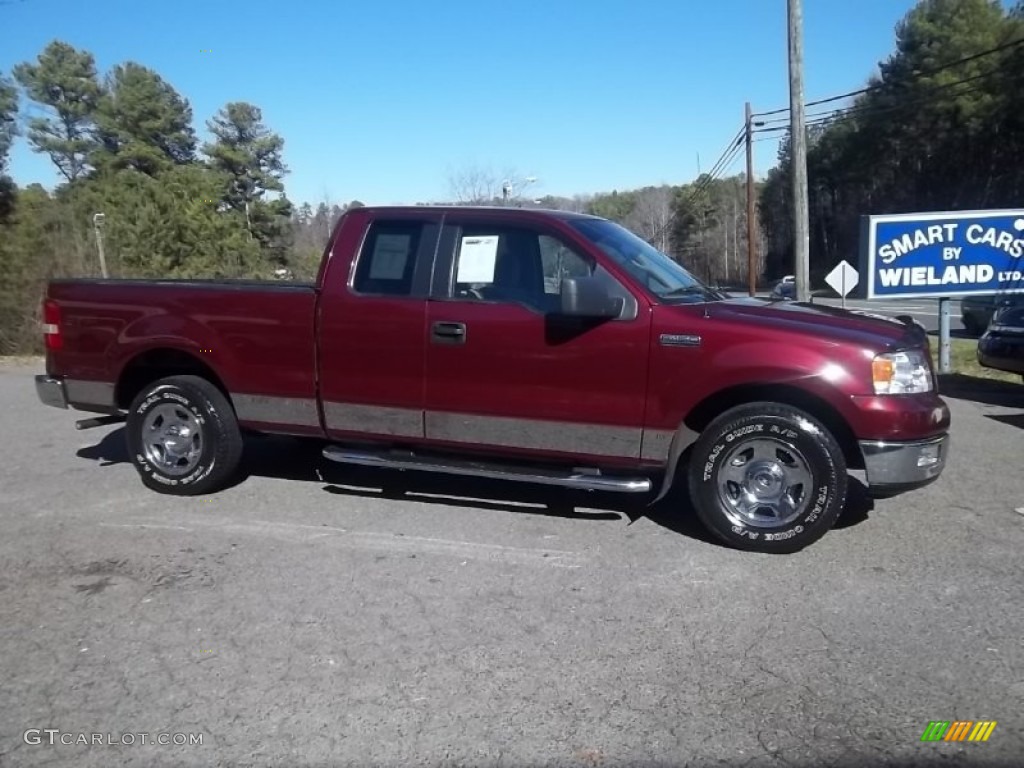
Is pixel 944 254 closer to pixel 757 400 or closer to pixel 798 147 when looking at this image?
pixel 798 147

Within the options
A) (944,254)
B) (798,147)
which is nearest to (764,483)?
(944,254)

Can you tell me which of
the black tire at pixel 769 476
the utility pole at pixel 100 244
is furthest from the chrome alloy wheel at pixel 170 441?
the utility pole at pixel 100 244

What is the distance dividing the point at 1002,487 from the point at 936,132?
5167cm

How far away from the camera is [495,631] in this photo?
385 centimetres

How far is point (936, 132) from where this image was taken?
50.1 m

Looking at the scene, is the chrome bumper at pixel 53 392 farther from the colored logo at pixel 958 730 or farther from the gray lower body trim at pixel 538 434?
the colored logo at pixel 958 730

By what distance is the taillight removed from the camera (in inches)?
242

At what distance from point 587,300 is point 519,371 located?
67cm

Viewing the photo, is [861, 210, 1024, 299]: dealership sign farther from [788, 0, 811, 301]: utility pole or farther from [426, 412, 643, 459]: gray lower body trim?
[426, 412, 643, 459]: gray lower body trim

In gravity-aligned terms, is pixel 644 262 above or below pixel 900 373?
above

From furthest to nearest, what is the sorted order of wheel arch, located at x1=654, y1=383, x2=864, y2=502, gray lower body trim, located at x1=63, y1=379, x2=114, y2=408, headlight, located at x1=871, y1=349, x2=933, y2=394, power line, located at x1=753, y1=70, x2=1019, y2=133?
power line, located at x1=753, y1=70, x2=1019, y2=133, gray lower body trim, located at x1=63, y1=379, x2=114, y2=408, wheel arch, located at x1=654, y1=383, x2=864, y2=502, headlight, located at x1=871, y1=349, x2=933, y2=394

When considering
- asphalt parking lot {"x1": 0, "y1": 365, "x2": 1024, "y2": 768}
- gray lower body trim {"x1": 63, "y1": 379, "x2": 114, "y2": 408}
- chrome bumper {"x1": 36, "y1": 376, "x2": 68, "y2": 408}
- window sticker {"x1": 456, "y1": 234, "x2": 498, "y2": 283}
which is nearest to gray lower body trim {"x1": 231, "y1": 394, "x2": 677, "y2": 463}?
asphalt parking lot {"x1": 0, "y1": 365, "x2": 1024, "y2": 768}

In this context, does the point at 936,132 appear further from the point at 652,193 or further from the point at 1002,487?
the point at 1002,487

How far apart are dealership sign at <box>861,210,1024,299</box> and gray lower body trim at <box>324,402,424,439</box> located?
967cm
